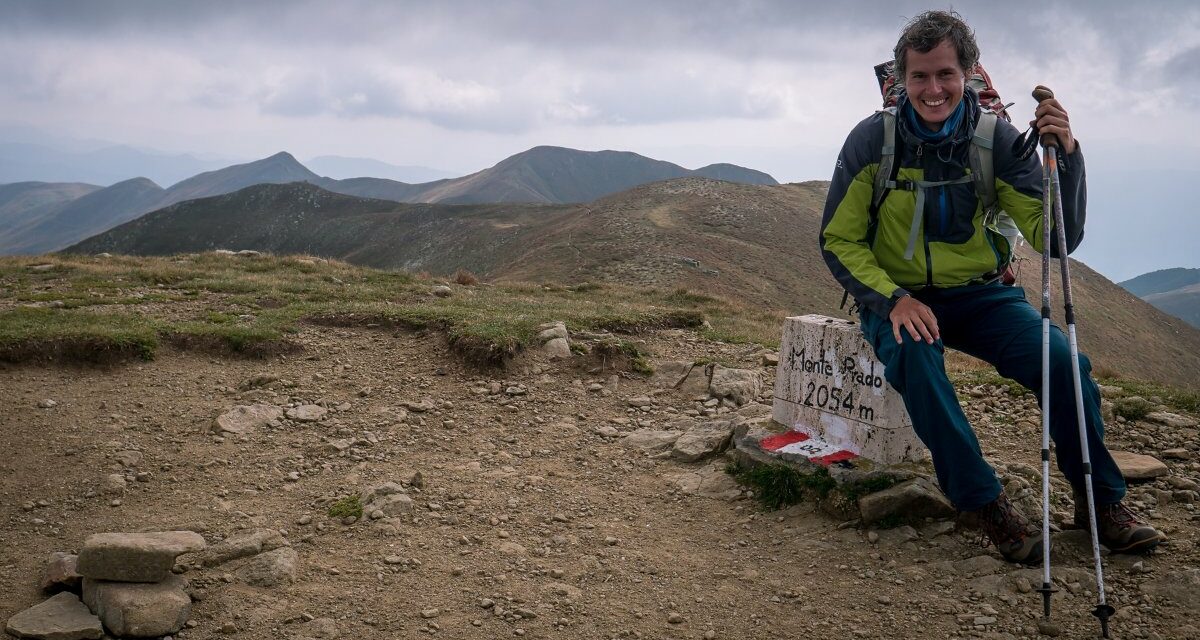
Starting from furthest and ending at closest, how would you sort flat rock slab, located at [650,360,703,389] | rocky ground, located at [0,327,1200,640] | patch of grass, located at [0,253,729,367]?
patch of grass, located at [0,253,729,367] → flat rock slab, located at [650,360,703,389] → rocky ground, located at [0,327,1200,640]

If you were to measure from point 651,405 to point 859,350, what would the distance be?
304cm

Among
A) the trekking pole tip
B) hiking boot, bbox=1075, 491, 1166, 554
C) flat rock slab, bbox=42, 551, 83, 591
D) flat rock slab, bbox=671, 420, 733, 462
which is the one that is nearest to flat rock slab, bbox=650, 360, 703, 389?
flat rock slab, bbox=671, 420, 733, 462

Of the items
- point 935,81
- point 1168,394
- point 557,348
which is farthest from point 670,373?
point 935,81

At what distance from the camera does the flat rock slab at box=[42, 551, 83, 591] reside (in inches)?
184

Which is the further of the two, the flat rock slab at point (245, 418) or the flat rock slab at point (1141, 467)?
the flat rock slab at point (245, 418)

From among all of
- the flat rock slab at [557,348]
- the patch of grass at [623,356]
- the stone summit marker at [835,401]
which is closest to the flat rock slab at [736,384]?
the patch of grass at [623,356]

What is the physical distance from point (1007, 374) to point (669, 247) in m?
45.8

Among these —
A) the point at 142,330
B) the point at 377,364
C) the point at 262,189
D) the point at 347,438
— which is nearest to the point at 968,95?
the point at 347,438

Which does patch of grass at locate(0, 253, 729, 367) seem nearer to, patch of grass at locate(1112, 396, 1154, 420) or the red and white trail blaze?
the red and white trail blaze

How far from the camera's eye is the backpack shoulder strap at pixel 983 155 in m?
4.86

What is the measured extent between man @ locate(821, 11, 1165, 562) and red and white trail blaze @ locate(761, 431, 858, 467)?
43.0 inches

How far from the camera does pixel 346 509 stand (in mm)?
5871

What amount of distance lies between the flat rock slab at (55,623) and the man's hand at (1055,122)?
598 centimetres

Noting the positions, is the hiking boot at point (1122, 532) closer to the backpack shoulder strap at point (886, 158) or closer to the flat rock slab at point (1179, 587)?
the flat rock slab at point (1179, 587)
